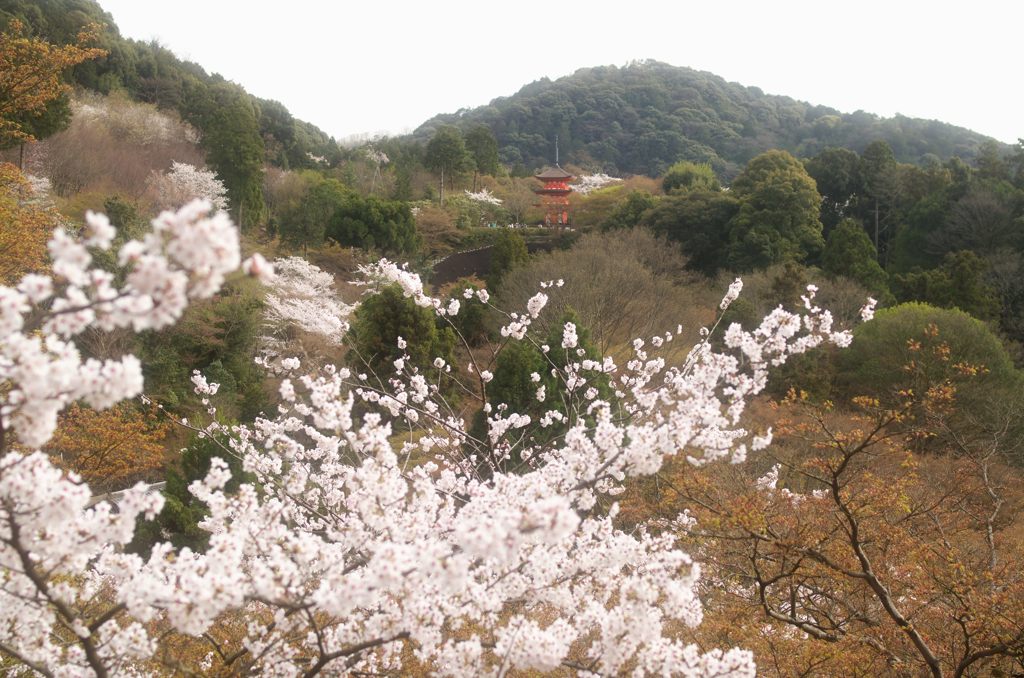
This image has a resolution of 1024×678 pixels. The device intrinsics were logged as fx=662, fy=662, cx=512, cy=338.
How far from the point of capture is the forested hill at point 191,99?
69.7 ft

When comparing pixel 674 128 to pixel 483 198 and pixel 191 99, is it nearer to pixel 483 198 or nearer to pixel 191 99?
pixel 483 198

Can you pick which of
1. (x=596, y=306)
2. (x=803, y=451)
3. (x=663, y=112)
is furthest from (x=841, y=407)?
(x=663, y=112)

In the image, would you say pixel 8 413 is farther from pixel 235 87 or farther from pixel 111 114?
pixel 235 87

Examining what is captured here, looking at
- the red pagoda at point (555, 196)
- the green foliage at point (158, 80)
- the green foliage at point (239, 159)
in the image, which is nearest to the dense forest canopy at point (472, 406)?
the green foliage at point (239, 159)

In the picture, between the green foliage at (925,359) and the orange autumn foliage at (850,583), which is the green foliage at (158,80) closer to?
the green foliage at (925,359)

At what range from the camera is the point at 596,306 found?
588 inches

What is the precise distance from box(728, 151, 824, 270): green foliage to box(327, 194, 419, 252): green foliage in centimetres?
1149

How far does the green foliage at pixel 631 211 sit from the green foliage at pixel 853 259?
23.8ft

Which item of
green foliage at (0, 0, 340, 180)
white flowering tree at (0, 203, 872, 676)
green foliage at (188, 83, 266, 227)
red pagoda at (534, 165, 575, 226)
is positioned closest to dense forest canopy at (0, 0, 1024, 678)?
white flowering tree at (0, 203, 872, 676)

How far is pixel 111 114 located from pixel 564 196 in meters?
19.8

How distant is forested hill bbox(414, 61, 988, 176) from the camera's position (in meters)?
49.0

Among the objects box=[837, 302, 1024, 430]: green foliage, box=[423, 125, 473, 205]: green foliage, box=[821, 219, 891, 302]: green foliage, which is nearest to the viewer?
box=[837, 302, 1024, 430]: green foliage

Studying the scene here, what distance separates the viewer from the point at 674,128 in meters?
56.4

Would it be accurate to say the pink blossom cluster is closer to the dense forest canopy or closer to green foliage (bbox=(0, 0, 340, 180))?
the dense forest canopy
